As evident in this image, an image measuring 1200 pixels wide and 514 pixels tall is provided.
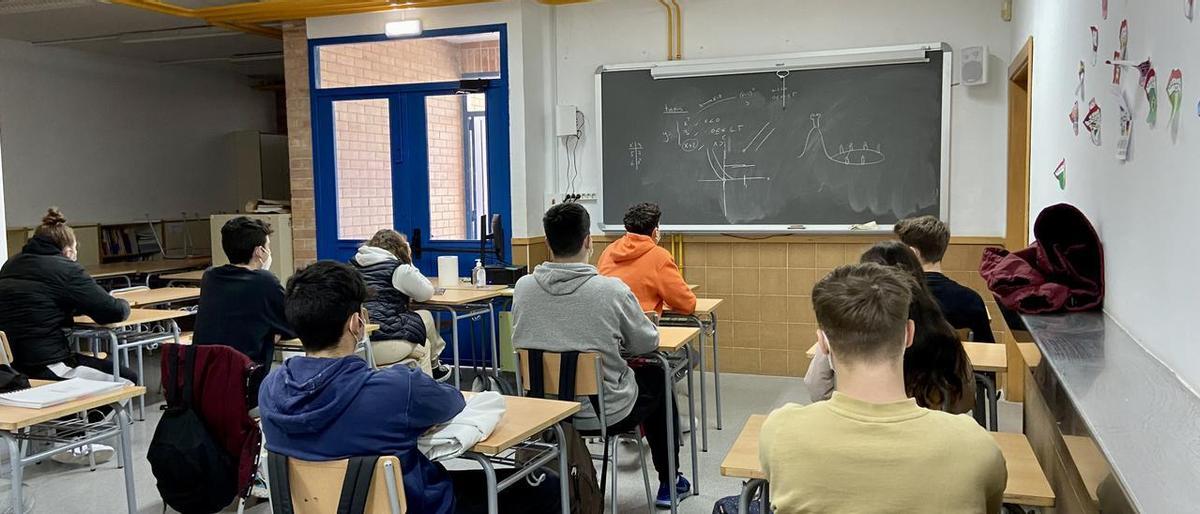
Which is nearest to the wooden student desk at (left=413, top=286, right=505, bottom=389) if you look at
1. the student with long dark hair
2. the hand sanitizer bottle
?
the hand sanitizer bottle

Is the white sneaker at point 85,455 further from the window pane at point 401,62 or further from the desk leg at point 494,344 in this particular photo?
the window pane at point 401,62

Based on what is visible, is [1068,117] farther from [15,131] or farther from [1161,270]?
[15,131]

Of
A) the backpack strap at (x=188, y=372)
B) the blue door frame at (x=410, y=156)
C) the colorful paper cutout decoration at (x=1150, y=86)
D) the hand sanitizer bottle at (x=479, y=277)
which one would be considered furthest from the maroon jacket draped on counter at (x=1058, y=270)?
the blue door frame at (x=410, y=156)

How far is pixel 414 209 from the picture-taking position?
23.0ft

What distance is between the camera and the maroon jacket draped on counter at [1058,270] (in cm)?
275

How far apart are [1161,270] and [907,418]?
2.93 feet

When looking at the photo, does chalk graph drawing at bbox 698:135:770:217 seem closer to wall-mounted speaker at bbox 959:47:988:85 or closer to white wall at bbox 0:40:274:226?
wall-mounted speaker at bbox 959:47:988:85

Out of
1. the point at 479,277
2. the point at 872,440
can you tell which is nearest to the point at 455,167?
the point at 479,277

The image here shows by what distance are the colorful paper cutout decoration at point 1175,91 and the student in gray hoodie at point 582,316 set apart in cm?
189

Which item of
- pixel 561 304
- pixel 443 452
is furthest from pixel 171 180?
pixel 443 452

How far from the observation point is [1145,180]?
2172 millimetres

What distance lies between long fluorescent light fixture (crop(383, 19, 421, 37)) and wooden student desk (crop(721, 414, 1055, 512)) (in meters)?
4.92

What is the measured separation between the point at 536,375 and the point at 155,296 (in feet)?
12.5

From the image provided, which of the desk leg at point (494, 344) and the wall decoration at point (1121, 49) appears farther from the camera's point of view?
the desk leg at point (494, 344)
